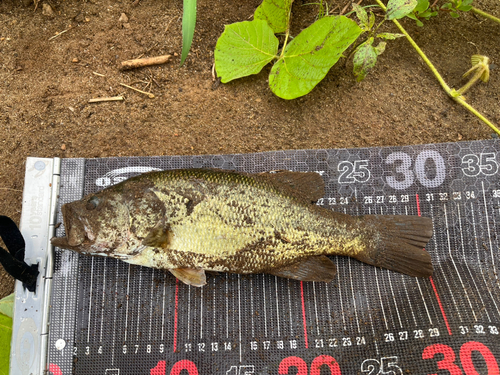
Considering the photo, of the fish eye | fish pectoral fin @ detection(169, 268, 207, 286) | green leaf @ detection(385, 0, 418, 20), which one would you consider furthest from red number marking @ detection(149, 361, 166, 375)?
green leaf @ detection(385, 0, 418, 20)

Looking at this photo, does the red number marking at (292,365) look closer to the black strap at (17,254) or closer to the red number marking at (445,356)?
the red number marking at (445,356)

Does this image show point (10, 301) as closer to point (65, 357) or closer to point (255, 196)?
point (65, 357)

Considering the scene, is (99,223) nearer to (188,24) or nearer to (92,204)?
(92,204)

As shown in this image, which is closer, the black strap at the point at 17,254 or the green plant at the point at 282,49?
the black strap at the point at 17,254

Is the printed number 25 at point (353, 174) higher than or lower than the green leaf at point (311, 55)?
lower

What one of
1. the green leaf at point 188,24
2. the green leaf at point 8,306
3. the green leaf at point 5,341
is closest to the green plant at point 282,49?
the green leaf at point 188,24

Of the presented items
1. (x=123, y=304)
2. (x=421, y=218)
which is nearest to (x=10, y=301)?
(x=123, y=304)
